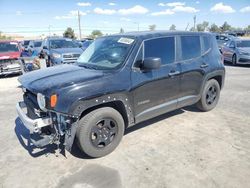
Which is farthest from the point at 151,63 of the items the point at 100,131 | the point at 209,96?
the point at 209,96

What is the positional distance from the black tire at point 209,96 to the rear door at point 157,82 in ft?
3.56

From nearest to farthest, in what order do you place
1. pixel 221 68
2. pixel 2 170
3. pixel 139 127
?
pixel 2 170 → pixel 139 127 → pixel 221 68

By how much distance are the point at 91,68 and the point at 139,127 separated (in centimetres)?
165

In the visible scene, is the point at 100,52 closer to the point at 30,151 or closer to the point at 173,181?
the point at 30,151

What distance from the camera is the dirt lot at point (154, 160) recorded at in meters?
3.33

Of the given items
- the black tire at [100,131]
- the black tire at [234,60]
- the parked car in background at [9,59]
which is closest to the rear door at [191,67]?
the black tire at [100,131]

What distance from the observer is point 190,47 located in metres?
5.20

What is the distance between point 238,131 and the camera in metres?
4.82

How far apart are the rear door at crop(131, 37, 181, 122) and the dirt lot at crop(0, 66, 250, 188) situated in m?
0.55

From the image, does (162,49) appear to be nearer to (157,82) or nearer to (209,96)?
(157,82)

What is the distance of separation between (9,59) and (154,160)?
10.7 m

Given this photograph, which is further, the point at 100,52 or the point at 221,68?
the point at 221,68

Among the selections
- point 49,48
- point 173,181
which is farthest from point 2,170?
point 49,48

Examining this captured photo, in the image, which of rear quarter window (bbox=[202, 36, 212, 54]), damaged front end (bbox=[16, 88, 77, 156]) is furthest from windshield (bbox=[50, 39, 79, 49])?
damaged front end (bbox=[16, 88, 77, 156])
